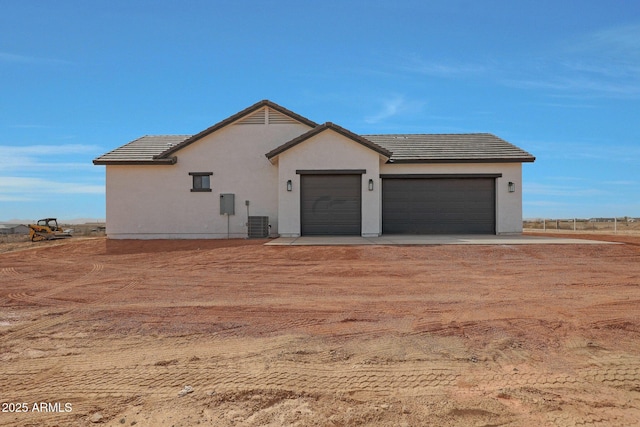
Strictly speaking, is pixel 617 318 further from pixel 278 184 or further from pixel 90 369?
pixel 278 184

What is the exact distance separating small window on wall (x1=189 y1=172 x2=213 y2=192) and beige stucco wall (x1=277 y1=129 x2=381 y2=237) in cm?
369

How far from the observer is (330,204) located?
18.2m

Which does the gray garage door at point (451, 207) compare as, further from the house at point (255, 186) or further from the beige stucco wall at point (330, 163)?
the beige stucco wall at point (330, 163)

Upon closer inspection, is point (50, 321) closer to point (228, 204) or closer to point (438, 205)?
point (228, 204)

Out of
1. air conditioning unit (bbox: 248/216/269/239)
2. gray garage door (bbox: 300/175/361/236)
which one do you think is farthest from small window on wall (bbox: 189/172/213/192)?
gray garage door (bbox: 300/175/361/236)

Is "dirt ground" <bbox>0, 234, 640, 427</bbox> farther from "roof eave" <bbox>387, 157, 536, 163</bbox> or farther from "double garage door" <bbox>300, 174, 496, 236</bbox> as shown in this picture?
"roof eave" <bbox>387, 157, 536, 163</bbox>

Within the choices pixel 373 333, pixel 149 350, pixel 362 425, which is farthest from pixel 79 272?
A: pixel 362 425

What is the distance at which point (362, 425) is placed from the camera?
3.58m

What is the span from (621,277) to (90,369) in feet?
33.4

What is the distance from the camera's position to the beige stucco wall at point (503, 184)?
768 inches

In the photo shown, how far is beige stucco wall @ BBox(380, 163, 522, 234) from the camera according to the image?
19516 millimetres

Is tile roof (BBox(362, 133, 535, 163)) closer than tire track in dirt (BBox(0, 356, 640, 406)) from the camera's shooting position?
No

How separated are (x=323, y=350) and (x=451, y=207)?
15.9 meters

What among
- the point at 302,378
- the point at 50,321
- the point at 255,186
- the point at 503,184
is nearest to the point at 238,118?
the point at 255,186
